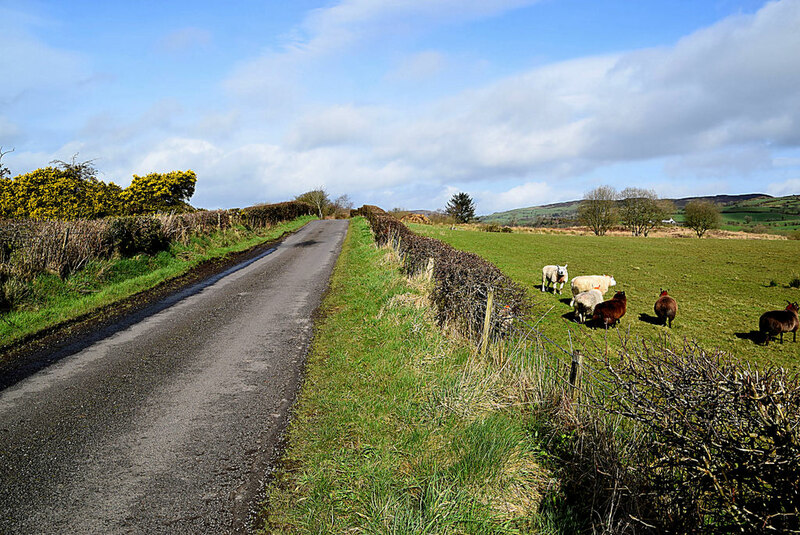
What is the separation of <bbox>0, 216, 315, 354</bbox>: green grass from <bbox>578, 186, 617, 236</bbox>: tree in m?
62.4

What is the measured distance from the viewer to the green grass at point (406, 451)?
3.46m

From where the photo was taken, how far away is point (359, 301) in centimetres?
1104

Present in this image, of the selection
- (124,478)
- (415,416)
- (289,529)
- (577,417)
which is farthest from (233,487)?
(577,417)

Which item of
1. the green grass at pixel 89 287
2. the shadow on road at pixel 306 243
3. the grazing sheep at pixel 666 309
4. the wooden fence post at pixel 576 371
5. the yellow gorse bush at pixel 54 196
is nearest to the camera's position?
the wooden fence post at pixel 576 371

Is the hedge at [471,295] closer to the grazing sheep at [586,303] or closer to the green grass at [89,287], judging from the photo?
the grazing sheep at [586,303]

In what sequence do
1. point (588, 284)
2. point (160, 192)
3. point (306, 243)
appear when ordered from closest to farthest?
point (588, 284), point (306, 243), point (160, 192)

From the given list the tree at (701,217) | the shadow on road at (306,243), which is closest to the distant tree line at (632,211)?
the tree at (701,217)

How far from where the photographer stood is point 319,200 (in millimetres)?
71250

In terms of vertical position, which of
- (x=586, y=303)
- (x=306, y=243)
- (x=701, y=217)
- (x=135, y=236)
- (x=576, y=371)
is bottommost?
(x=586, y=303)

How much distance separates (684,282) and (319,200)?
200ft

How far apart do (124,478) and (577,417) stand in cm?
477

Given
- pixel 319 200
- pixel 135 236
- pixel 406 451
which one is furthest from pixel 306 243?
pixel 319 200

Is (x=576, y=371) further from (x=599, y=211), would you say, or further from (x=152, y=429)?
(x=599, y=211)

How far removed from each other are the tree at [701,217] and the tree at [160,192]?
70.4 meters
